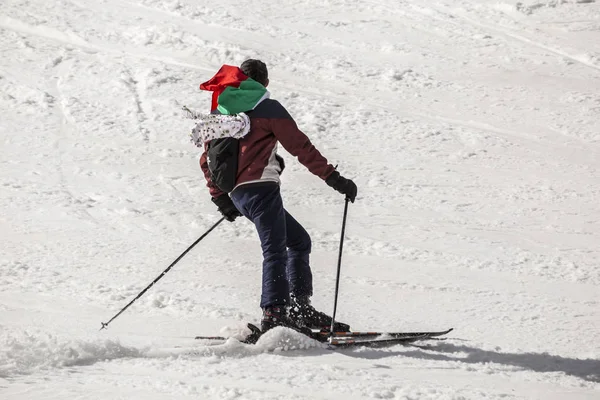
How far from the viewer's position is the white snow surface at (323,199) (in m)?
3.99

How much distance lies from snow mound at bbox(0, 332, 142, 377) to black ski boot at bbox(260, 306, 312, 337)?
806 millimetres

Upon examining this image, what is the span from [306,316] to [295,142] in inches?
47.3

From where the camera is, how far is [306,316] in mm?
4707

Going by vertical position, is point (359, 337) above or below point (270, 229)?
below

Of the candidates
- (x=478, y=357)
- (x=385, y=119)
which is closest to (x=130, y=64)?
(x=385, y=119)

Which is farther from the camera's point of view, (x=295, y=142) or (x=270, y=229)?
(x=270, y=229)

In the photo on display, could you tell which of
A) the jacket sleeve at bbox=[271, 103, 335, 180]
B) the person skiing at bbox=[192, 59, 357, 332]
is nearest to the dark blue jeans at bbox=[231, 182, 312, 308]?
the person skiing at bbox=[192, 59, 357, 332]

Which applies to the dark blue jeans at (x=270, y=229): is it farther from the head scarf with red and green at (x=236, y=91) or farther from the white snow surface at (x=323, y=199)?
the head scarf with red and green at (x=236, y=91)

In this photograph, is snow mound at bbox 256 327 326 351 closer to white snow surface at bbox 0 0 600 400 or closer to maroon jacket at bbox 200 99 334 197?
white snow surface at bbox 0 0 600 400

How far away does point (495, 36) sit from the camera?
42.3 ft

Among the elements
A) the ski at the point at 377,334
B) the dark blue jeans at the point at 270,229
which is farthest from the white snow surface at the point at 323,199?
the dark blue jeans at the point at 270,229

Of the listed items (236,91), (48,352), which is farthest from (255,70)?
(48,352)

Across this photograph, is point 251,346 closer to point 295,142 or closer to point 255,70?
point 295,142

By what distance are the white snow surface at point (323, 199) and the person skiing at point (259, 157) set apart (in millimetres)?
398
